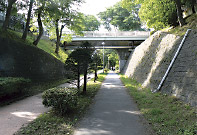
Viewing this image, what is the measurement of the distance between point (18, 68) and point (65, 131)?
735cm

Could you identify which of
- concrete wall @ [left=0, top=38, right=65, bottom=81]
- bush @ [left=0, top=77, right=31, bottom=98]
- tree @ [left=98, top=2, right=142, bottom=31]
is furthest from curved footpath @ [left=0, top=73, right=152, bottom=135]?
tree @ [left=98, top=2, right=142, bottom=31]

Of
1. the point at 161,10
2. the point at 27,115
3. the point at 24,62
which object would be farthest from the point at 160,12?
the point at 27,115

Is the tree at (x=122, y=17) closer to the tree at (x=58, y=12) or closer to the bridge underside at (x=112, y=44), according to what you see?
the bridge underside at (x=112, y=44)

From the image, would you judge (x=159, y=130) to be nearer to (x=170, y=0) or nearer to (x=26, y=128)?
(x=26, y=128)

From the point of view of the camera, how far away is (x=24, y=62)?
10844 mm

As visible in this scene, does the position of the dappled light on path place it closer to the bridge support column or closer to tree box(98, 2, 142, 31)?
the bridge support column

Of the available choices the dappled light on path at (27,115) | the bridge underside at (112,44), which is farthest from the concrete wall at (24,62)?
the bridge underside at (112,44)

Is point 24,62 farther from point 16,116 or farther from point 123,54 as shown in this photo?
point 123,54

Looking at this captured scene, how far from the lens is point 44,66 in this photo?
46.5 feet

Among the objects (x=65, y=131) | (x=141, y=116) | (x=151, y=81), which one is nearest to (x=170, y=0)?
(x=151, y=81)

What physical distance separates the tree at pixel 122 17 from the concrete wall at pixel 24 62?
33326 mm

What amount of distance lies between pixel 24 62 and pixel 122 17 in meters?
41.3

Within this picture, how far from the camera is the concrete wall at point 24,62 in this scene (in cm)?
893

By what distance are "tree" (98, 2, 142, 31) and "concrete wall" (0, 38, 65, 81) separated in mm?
33326
